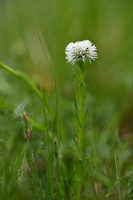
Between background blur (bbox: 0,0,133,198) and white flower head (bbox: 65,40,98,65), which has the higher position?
background blur (bbox: 0,0,133,198)

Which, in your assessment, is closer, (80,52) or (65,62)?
(80,52)

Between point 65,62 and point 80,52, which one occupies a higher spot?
point 65,62

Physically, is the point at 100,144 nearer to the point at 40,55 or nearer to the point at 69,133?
the point at 69,133

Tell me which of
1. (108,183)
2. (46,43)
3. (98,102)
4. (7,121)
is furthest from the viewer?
(46,43)

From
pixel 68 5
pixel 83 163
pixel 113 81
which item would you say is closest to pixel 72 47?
pixel 83 163

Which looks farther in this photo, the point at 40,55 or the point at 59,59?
the point at 40,55

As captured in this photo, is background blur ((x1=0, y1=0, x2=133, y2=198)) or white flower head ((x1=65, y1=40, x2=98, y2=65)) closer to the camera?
white flower head ((x1=65, y1=40, x2=98, y2=65))

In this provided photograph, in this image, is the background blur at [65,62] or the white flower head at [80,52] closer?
the white flower head at [80,52]

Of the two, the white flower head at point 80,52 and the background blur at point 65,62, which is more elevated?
the background blur at point 65,62
